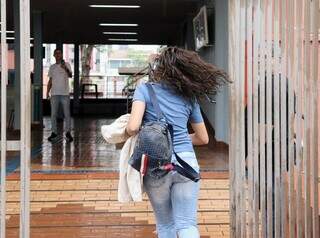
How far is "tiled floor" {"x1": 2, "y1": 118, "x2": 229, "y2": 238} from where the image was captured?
5.70m

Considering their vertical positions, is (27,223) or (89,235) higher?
(27,223)

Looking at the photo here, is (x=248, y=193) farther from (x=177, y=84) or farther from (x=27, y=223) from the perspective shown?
(x=27, y=223)

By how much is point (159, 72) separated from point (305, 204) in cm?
126

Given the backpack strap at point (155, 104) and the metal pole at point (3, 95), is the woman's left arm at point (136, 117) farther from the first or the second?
the metal pole at point (3, 95)

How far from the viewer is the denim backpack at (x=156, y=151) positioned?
12.0 feet

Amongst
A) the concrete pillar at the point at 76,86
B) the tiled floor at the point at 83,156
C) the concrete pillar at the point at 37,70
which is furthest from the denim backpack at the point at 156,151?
the concrete pillar at the point at 76,86

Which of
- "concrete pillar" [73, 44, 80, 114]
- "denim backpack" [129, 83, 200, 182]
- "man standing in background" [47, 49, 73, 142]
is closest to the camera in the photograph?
"denim backpack" [129, 83, 200, 182]

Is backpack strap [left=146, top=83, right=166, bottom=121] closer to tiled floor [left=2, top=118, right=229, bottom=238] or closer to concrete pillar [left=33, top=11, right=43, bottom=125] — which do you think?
tiled floor [left=2, top=118, right=229, bottom=238]

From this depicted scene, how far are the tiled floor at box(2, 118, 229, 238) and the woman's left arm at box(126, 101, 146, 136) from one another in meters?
2.03

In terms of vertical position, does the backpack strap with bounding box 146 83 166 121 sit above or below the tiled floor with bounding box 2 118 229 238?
above

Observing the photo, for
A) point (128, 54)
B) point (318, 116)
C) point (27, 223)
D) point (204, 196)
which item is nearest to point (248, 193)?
point (318, 116)

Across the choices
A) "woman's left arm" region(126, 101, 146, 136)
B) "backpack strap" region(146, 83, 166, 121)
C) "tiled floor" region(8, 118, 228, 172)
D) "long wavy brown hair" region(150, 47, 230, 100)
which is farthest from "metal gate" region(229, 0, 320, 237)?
"tiled floor" region(8, 118, 228, 172)

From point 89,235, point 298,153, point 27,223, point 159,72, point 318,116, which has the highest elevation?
point 159,72

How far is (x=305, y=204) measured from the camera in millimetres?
3883
